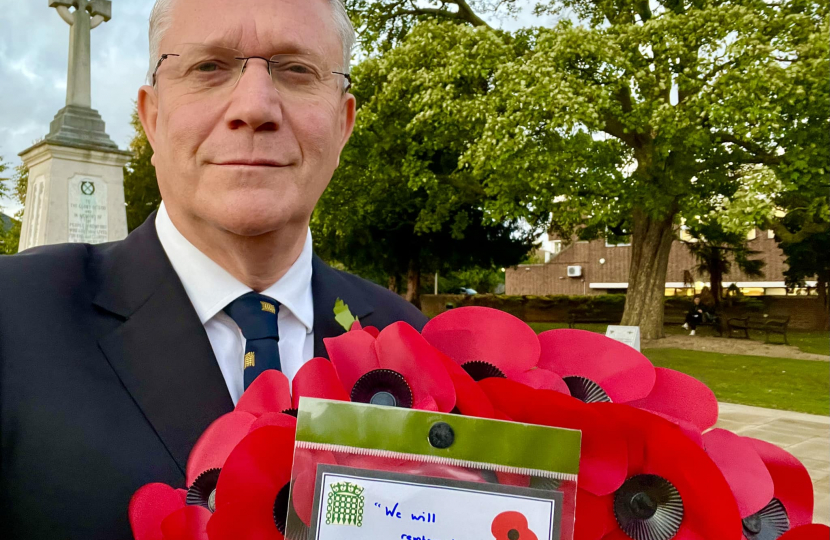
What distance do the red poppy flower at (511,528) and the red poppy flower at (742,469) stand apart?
286 millimetres

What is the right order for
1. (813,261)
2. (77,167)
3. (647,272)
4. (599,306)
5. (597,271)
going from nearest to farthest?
1. (77,167)
2. (647,272)
3. (813,261)
4. (599,306)
5. (597,271)

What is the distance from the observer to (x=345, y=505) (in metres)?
0.67

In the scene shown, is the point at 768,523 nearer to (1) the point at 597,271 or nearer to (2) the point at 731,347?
(2) the point at 731,347

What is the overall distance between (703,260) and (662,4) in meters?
15.6

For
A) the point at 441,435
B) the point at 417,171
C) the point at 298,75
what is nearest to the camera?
the point at 441,435

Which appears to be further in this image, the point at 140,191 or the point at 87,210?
the point at 140,191

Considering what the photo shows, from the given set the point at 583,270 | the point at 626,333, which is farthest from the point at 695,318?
the point at 583,270

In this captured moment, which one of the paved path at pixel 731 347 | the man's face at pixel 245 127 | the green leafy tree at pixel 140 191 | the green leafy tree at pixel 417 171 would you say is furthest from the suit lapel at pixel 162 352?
the green leafy tree at pixel 140 191

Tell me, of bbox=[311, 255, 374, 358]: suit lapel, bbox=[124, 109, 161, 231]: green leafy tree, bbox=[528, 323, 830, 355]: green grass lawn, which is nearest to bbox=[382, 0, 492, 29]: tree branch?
bbox=[528, 323, 830, 355]: green grass lawn

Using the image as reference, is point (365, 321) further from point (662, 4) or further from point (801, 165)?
point (662, 4)

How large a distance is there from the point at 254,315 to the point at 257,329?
0.13 ft

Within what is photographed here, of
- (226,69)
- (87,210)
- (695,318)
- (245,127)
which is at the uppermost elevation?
(87,210)

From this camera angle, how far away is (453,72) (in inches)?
542

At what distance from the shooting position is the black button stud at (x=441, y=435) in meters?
0.66
